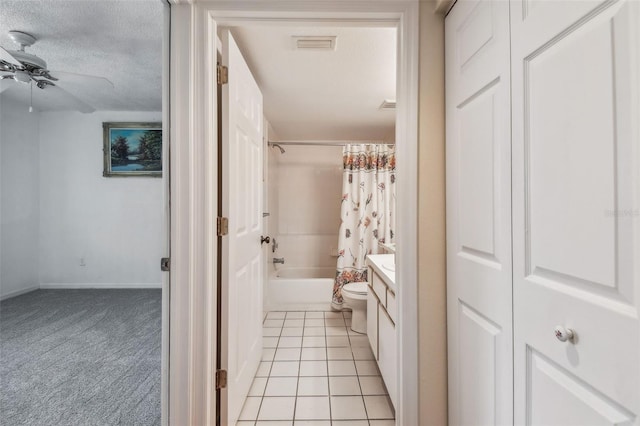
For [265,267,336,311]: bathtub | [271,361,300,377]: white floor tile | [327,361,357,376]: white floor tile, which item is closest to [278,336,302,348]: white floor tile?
[271,361,300,377]: white floor tile

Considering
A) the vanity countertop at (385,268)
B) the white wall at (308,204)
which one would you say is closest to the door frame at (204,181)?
the vanity countertop at (385,268)

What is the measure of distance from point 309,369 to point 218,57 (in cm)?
204

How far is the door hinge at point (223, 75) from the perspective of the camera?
51.3 inches

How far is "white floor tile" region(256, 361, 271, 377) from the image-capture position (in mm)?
1910

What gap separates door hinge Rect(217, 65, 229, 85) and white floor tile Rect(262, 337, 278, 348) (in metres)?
2.02

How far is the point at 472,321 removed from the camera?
1007mm

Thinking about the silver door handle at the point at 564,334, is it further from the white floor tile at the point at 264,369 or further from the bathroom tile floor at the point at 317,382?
the white floor tile at the point at 264,369

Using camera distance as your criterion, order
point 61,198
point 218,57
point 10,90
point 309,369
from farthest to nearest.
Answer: point 61,198 < point 10,90 < point 309,369 < point 218,57

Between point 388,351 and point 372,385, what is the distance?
42 cm

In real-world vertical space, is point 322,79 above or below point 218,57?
above

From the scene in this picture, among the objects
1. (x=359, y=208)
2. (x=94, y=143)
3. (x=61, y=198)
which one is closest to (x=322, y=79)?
(x=359, y=208)

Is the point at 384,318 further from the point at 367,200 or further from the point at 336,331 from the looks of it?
the point at 367,200

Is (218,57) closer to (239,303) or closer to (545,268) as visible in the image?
(239,303)

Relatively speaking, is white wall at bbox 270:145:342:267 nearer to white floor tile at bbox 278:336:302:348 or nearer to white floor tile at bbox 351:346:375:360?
white floor tile at bbox 278:336:302:348
